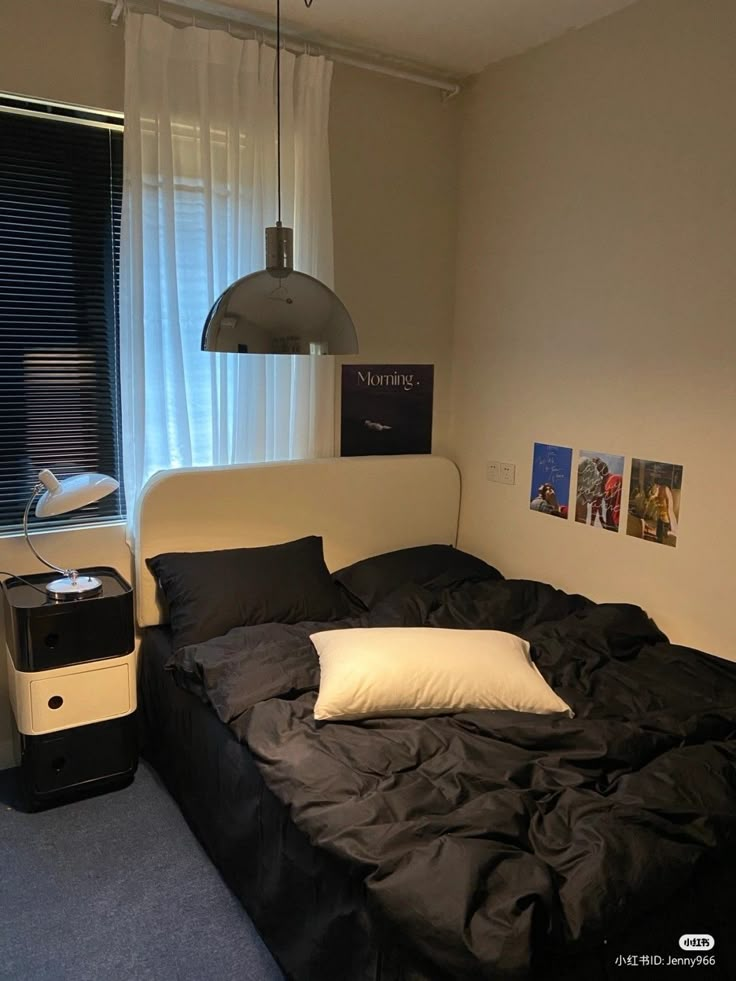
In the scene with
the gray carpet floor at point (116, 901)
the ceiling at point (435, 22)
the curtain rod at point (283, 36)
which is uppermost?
the ceiling at point (435, 22)

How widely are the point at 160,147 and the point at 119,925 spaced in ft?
8.08

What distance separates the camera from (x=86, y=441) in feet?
9.18

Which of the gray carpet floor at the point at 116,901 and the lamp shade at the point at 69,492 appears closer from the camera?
the gray carpet floor at the point at 116,901

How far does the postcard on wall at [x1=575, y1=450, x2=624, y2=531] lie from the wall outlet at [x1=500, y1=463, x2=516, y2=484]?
0.37m

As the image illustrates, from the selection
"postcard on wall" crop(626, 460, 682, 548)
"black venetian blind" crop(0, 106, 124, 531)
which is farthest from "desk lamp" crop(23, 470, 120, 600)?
"postcard on wall" crop(626, 460, 682, 548)

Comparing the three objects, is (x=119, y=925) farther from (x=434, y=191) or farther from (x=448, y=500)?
(x=434, y=191)

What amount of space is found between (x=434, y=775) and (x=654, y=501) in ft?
4.41

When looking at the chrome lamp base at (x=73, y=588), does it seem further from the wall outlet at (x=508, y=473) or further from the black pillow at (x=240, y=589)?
the wall outlet at (x=508, y=473)

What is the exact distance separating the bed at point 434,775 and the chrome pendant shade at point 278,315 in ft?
3.08

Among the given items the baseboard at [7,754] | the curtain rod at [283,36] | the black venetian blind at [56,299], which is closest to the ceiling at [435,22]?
the curtain rod at [283,36]

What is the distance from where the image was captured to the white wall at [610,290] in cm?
239

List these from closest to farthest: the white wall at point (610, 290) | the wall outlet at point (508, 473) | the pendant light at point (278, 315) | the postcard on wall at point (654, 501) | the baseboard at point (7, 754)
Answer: the pendant light at point (278, 315)
the white wall at point (610, 290)
the postcard on wall at point (654, 501)
the baseboard at point (7, 754)
the wall outlet at point (508, 473)

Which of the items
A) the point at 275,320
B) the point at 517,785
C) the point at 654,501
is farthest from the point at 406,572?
the point at 275,320

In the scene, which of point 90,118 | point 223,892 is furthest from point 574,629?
point 90,118
